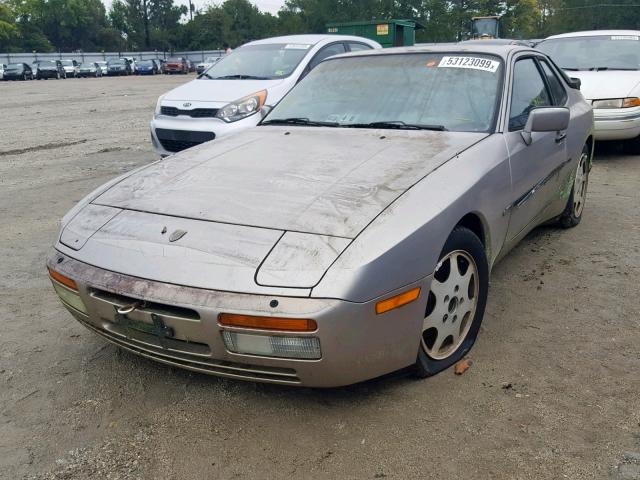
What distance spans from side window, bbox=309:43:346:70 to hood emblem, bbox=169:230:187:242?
5.60 meters

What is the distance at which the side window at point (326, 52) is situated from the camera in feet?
24.9

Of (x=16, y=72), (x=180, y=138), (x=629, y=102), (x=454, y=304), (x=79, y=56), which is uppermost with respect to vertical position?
(x=79, y=56)

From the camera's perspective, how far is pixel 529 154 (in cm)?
337

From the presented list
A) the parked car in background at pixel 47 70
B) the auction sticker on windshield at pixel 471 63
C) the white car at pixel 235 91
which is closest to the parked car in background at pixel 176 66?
the parked car in background at pixel 47 70

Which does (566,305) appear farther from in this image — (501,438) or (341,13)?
(341,13)

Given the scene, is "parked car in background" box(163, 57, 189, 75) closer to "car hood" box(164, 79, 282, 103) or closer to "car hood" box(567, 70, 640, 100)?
"car hood" box(164, 79, 282, 103)

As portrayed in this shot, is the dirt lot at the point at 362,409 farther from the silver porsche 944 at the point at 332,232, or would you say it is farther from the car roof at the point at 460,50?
the car roof at the point at 460,50

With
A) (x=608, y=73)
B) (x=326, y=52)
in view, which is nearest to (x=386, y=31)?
(x=326, y=52)

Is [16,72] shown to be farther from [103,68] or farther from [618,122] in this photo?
[618,122]

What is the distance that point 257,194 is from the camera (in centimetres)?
259

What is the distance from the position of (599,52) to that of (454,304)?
707 centimetres

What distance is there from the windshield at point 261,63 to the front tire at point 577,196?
3.82 m

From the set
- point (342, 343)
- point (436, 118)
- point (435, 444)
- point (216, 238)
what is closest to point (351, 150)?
point (436, 118)

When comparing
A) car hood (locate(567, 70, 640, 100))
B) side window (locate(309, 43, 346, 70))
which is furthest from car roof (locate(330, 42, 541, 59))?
car hood (locate(567, 70, 640, 100))
